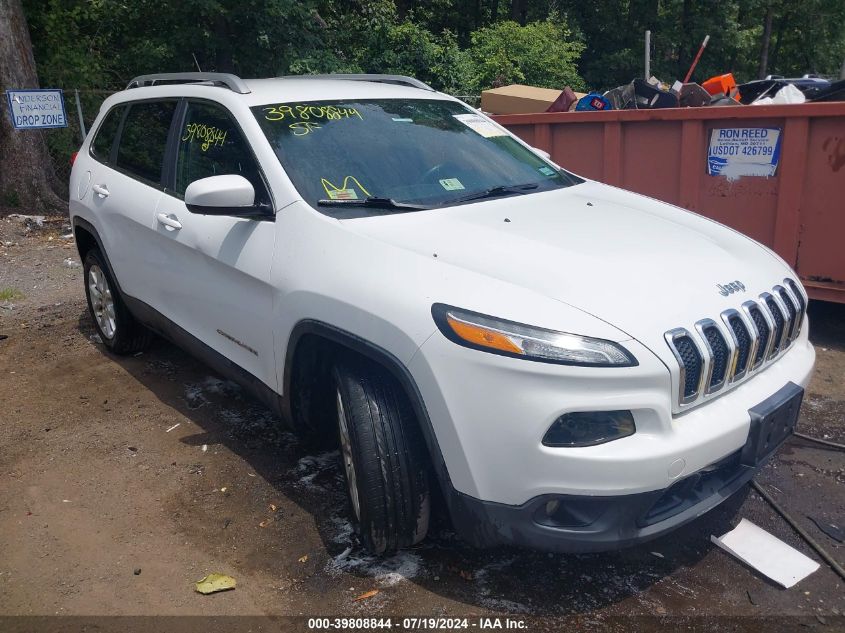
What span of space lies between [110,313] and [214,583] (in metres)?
2.85

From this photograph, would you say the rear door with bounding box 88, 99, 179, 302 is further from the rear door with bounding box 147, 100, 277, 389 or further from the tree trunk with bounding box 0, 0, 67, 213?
the tree trunk with bounding box 0, 0, 67, 213

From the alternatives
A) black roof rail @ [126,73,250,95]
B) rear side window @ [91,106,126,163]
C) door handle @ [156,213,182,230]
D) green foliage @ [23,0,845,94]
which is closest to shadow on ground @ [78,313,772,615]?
door handle @ [156,213,182,230]

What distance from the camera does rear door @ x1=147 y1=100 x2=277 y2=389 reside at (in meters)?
3.40

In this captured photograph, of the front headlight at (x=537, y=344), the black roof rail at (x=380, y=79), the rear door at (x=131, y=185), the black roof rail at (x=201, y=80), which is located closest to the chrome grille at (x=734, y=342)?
the front headlight at (x=537, y=344)

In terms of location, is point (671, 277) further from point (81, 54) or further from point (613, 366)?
point (81, 54)

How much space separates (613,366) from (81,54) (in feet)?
41.3

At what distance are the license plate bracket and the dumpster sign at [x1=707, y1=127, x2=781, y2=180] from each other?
10.0 feet

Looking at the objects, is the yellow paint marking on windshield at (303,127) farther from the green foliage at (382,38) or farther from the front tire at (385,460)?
the green foliage at (382,38)

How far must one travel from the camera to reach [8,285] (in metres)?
7.57

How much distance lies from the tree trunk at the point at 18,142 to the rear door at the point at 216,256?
7171 millimetres

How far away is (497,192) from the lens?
360cm

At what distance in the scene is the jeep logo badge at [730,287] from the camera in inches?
110

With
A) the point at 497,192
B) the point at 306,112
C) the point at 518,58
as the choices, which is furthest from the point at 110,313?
the point at 518,58

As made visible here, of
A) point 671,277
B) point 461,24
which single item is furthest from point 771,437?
point 461,24
